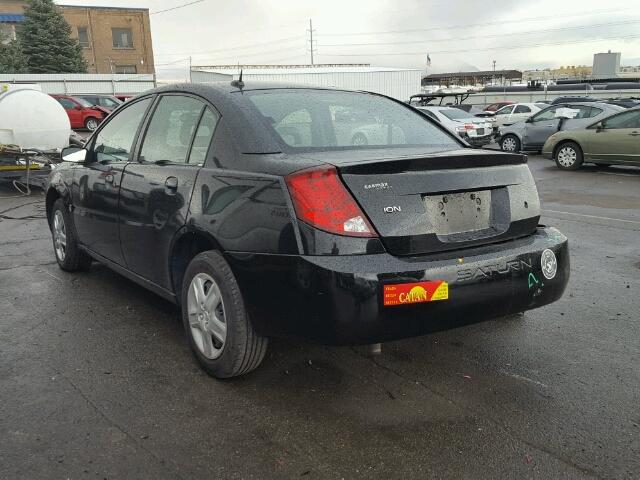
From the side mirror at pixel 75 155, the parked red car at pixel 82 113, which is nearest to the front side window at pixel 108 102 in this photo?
the parked red car at pixel 82 113

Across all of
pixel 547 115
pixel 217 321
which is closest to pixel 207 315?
pixel 217 321

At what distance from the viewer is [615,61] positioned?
7438cm

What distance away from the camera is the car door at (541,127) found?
16.9m

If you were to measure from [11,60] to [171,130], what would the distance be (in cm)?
4624

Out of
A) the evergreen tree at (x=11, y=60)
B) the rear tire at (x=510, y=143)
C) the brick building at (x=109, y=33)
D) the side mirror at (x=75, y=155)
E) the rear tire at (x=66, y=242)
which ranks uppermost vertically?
the brick building at (x=109, y=33)

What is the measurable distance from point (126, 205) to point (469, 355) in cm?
241

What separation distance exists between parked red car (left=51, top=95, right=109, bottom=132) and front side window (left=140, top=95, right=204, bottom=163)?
81.1 ft

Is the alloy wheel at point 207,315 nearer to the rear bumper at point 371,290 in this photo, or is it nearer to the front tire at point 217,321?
the front tire at point 217,321

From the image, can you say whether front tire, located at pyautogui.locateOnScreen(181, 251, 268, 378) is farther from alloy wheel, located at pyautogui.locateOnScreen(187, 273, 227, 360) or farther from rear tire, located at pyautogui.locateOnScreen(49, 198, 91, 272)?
rear tire, located at pyautogui.locateOnScreen(49, 198, 91, 272)

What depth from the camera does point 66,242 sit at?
5.20m

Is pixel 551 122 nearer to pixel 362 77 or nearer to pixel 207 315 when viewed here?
pixel 207 315

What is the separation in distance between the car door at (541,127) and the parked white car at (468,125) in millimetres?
1525

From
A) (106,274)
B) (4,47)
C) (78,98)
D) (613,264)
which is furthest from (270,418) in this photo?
(4,47)

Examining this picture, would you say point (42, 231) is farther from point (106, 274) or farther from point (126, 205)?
point (126, 205)
